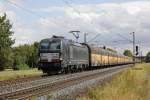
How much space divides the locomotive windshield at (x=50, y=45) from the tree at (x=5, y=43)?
180ft

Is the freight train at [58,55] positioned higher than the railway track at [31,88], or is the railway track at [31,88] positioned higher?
the freight train at [58,55]

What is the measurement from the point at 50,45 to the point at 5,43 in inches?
2327

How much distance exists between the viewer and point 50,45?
1656 inches

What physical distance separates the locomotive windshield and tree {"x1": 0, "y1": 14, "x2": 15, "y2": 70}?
55.0m

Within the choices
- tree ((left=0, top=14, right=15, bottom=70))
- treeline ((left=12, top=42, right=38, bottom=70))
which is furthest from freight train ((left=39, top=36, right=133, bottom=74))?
treeline ((left=12, top=42, right=38, bottom=70))

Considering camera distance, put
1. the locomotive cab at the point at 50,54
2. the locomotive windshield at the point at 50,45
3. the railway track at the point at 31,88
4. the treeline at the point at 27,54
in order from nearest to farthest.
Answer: the railway track at the point at 31,88, the locomotive cab at the point at 50,54, the locomotive windshield at the point at 50,45, the treeline at the point at 27,54

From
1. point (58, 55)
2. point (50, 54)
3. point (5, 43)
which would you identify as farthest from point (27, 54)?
point (58, 55)

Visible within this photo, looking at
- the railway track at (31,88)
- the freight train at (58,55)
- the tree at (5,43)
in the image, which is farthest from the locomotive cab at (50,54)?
the tree at (5,43)

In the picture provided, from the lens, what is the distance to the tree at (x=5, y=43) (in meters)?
98.3

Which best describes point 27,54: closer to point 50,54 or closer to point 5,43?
point 5,43

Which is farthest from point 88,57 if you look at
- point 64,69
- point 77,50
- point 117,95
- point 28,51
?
point 28,51

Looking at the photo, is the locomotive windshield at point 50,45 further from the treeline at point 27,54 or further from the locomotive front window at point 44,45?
the treeline at point 27,54

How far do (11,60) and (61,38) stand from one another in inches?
2326

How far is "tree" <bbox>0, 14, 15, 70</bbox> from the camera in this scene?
3871 inches
